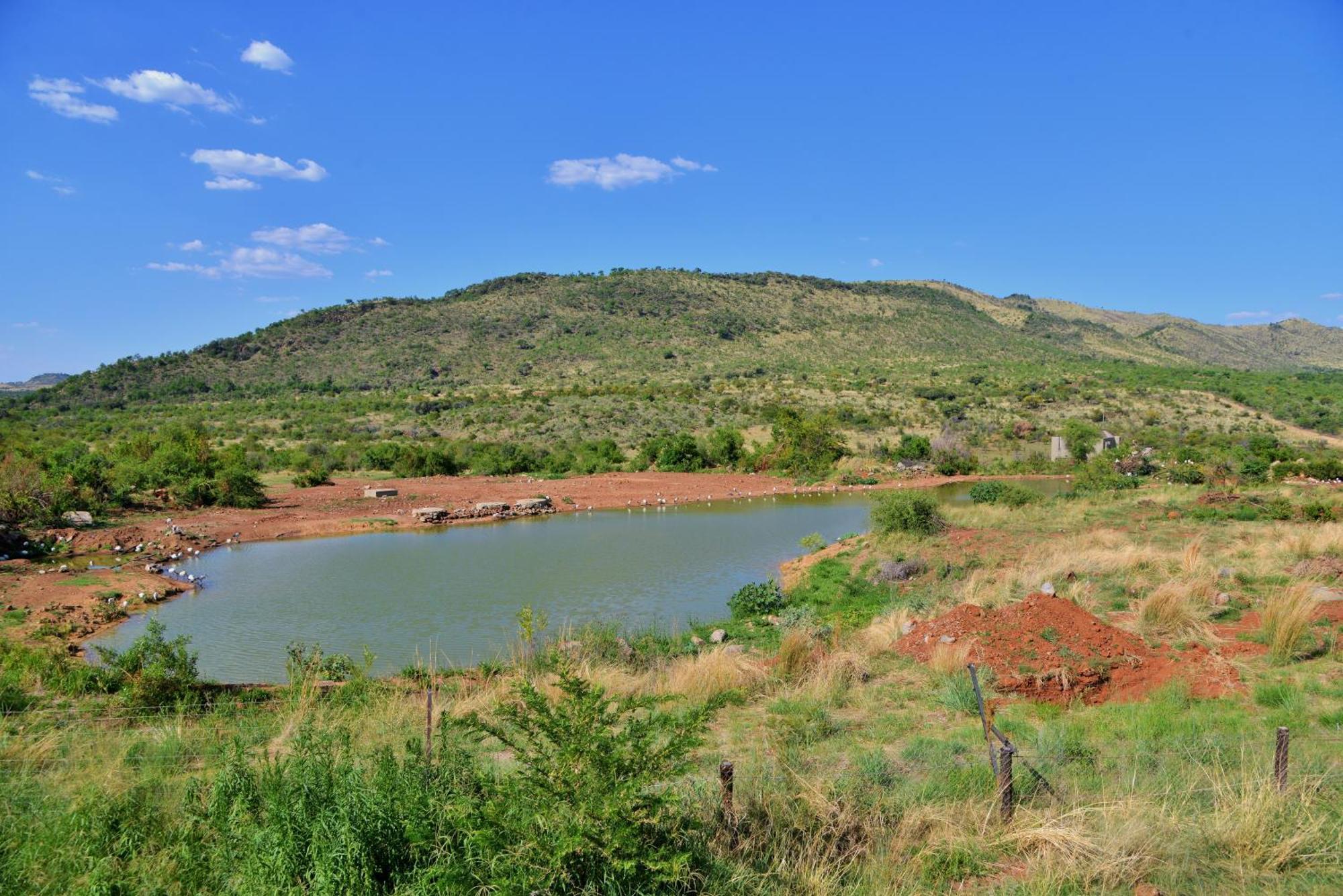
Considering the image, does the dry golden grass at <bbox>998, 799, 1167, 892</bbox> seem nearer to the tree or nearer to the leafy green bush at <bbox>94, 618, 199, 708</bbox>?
the leafy green bush at <bbox>94, 618, 199, 708</bbox>

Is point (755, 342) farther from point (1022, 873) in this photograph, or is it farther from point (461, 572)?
point (1022, 873)

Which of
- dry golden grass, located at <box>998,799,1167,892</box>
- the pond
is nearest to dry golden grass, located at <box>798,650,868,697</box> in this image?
dry golden grass, located at <box>998,799,1167,892</box>

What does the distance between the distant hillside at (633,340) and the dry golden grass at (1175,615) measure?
55.8 metres

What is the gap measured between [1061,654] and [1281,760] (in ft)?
11.9

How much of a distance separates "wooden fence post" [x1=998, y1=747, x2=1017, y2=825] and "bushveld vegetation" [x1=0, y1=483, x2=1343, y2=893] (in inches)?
4.0

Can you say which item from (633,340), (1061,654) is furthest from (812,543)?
(633,340)

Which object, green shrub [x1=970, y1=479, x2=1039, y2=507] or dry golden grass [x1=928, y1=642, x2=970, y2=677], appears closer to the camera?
dry golden grass [x1=928, y1=642, x2=970, y2=677]

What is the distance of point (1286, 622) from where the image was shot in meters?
9.29

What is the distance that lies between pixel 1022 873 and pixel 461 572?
15.1m

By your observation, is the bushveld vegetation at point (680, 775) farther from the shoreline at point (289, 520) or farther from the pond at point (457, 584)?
the shoreline at point (289, 520)

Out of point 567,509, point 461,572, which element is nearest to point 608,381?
point 567,509

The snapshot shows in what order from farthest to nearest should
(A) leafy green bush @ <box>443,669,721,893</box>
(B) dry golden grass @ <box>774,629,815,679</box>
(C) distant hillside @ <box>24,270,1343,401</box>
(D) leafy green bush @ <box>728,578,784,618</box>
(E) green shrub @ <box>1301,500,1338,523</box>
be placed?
(C) distant hillside @ <box>24,270,1343,401</box> → (E) green shrub @ <box>1301,500,1338,523</box> → (D) leafy green bush @ <box>728,578,784,618</box> → (B) dry golden grass @ <box>774,629,815,679</box> → (A) leafy green bush @ <box>443,669,721,893</box>

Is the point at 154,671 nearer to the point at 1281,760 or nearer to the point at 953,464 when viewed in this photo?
the point at 1281,760

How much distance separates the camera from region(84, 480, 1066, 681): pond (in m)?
12.9
